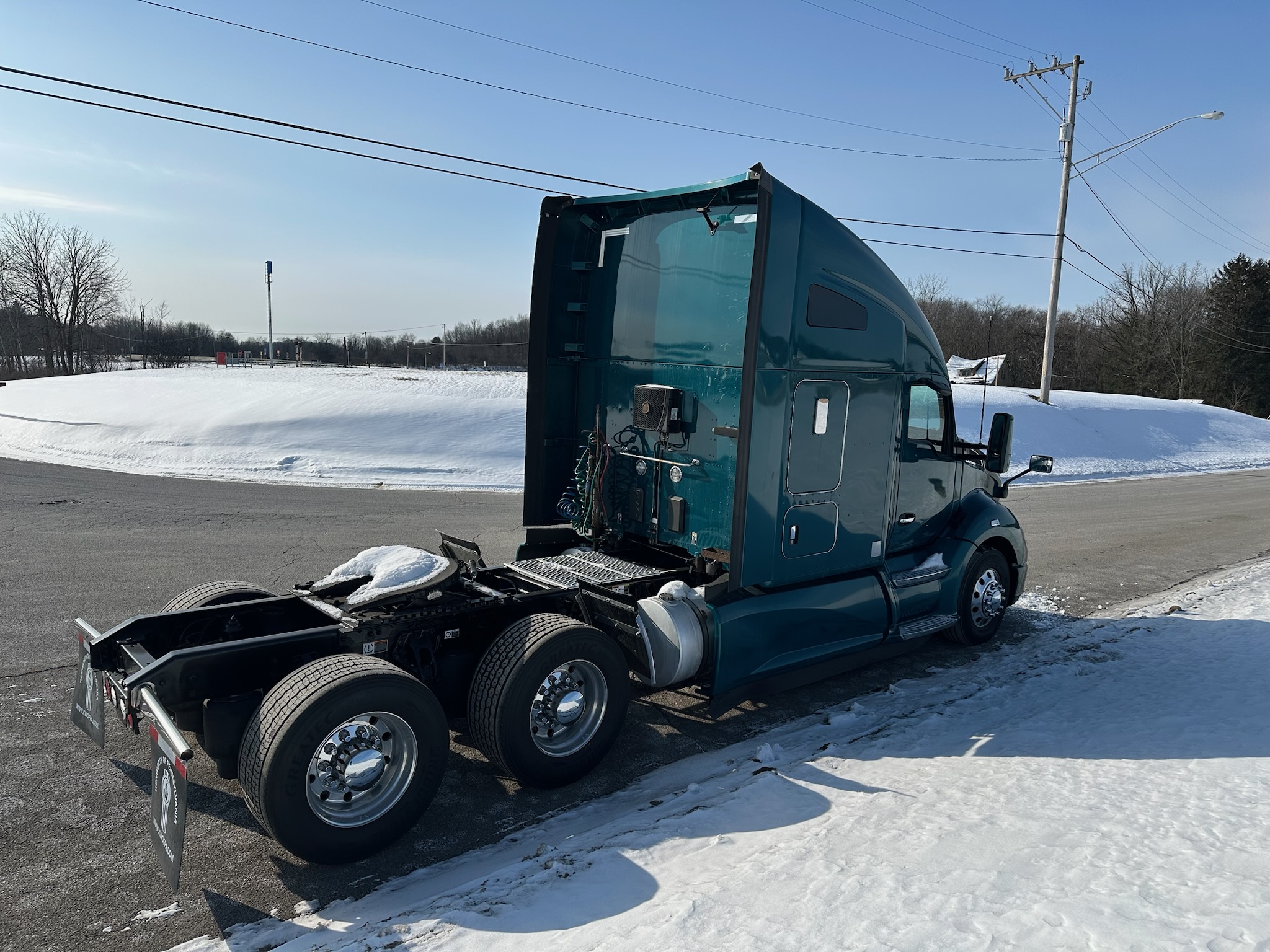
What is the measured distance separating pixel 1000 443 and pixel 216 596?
20.2ft

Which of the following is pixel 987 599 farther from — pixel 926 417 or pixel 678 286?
pixel 678 286

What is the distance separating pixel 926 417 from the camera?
678 cm

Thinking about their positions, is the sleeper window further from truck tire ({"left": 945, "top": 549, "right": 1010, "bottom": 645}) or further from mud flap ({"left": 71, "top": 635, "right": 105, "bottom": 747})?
mud flap ({"left": 71, "top": 635, "right": 105, "bottom": 747})

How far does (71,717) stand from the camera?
466 centimetres

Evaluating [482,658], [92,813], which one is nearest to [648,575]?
[482,658]

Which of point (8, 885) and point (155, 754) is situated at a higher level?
point (155, 754)

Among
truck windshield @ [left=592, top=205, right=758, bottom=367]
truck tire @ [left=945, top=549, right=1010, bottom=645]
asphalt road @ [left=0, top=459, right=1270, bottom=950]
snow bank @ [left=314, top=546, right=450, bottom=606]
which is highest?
truck windshield @ [left=592, top=205, right=758, bottom=367]

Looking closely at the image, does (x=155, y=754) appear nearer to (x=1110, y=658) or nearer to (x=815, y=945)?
(x=815, y=945)

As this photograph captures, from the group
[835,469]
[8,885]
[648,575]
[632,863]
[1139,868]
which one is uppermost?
[835,469]

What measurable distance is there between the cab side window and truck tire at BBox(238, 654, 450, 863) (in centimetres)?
439

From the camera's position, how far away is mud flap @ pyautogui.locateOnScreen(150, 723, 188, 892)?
331 cm

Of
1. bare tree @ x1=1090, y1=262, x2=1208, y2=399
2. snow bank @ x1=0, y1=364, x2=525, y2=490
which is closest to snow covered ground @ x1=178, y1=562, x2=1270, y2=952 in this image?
snow bank @ x1=0, y1=364, x2=525, y2=490

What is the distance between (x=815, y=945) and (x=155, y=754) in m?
2.86

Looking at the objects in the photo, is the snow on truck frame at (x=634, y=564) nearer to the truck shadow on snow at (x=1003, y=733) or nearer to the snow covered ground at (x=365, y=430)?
the truck shadow on snow at (x=1003, y=733)
